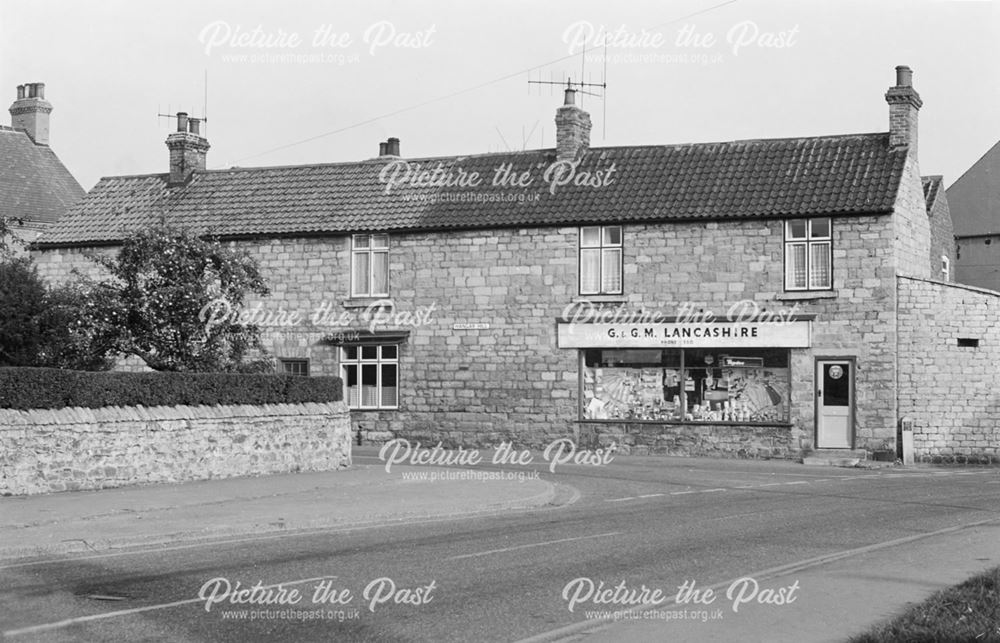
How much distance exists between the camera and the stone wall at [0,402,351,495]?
59.1 ft

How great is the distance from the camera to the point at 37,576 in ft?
38.2

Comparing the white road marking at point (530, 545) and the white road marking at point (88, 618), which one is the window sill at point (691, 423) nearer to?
the white road marking at point (530, 545)

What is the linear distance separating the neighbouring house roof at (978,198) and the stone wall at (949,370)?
34115 mm

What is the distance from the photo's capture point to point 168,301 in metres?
25.1

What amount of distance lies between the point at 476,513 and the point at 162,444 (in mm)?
5877

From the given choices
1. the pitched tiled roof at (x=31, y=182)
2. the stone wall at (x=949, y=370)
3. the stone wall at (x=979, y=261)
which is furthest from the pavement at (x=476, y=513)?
the stone wall at (x=979, y=261)

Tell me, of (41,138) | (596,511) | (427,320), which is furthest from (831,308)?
(41,138)

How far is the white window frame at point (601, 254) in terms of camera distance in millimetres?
31750

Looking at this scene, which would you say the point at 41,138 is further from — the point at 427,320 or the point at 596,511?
the point at 596,511

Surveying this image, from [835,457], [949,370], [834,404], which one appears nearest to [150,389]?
[835,457]

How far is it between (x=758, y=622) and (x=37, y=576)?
669cm

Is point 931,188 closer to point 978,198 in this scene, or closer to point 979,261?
point 979,261

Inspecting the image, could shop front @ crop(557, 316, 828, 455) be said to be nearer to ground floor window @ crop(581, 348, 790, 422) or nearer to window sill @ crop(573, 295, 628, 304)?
ground floor window @ crop(581, 348, 790, 422)

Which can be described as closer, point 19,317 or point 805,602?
point 805,602
